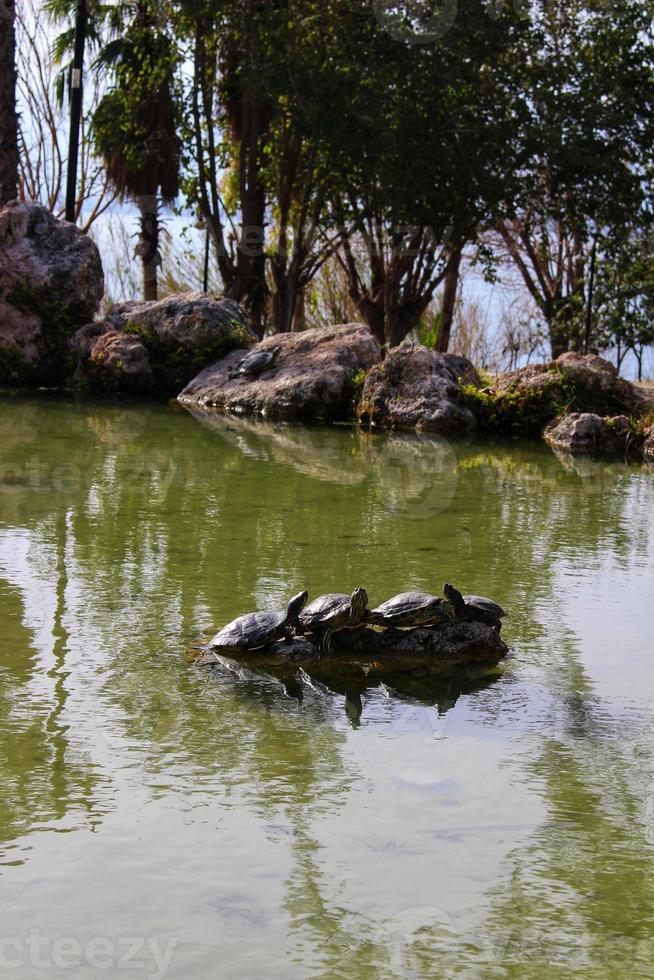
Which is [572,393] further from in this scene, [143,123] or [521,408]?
[143,123]

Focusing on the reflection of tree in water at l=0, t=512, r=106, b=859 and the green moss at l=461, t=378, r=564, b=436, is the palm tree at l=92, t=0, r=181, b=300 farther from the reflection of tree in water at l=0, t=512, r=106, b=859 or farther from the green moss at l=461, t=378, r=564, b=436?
the reflection of tree in water at l=0, t=512, r=106, b=859

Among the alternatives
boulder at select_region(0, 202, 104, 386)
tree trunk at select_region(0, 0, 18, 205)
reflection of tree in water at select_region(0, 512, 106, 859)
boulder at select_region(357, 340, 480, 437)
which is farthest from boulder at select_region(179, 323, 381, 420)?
reflection of tree in water at select_region(0, 512, 106, 859)

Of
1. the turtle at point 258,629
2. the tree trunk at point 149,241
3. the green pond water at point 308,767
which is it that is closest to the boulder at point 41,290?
the tree trunk at point 149,241

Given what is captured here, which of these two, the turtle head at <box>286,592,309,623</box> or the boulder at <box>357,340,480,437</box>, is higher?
the boulder at <box>357,340,480,437</box>

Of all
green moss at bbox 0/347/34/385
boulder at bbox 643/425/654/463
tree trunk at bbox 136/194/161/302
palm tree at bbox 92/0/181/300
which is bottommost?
boulder at bbox 643/425/654/463

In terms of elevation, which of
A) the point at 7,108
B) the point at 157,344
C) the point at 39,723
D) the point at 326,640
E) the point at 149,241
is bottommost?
the point at 39,723

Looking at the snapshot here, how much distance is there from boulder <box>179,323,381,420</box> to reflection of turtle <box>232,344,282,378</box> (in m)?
0.05

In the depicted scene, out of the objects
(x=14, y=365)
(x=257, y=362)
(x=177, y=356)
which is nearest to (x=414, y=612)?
(x=257, y=362)

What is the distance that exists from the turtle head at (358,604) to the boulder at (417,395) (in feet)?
23.7

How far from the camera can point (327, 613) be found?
3898 mm

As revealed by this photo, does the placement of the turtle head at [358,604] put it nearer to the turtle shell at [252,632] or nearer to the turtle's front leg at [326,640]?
the turtle's front leg at [326,640]

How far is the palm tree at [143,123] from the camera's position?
62.6 feet

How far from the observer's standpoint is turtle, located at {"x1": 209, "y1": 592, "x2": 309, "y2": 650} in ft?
12.6

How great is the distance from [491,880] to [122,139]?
1971 cm
